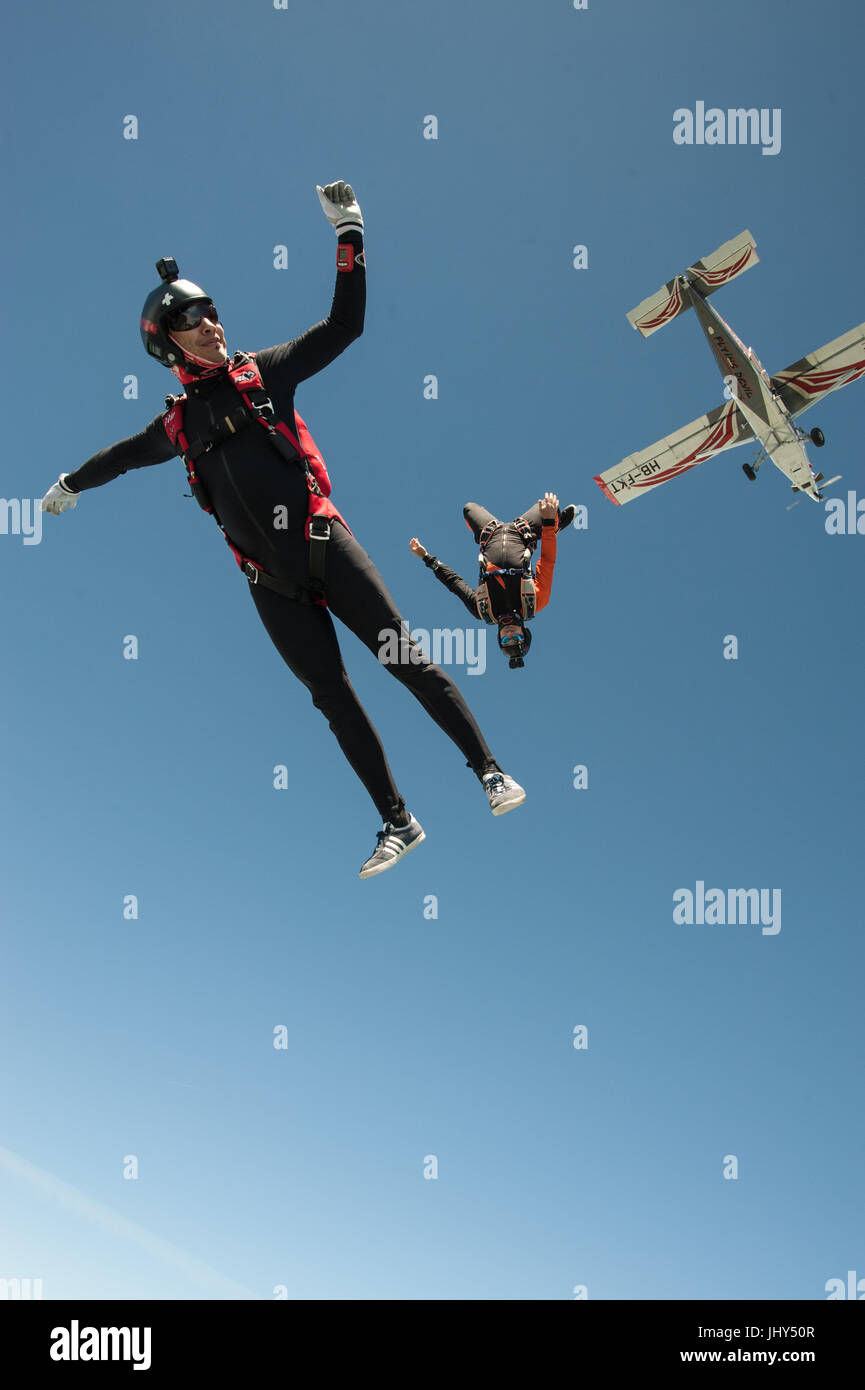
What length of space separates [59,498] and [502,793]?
430cm

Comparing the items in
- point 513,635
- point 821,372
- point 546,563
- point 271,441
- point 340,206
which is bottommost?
point 513,635

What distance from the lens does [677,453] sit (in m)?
24.3

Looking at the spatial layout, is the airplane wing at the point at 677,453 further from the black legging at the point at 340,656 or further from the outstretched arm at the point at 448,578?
the black legging at the point at 340,656

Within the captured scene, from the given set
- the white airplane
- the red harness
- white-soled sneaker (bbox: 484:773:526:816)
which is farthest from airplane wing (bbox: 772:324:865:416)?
white-soled sneaker (bbox: 484:773:526:816)

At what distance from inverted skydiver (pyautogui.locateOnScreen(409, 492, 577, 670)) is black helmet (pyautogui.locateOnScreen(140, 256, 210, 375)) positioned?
3385 millimetres

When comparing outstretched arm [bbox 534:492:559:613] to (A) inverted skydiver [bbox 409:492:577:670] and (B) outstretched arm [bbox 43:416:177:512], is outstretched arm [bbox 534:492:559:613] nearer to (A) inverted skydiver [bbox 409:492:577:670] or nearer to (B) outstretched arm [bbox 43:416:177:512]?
(A) inverted skydiver [bbox 409:492:577:670]

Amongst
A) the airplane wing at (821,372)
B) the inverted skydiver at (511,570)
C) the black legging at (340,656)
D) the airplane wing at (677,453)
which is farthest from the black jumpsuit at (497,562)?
the airplane wing at (677,453)

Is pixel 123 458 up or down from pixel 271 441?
up

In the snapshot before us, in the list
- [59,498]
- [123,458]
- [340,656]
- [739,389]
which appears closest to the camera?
[340,656]

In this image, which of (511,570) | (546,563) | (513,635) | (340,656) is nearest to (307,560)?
(340,656)

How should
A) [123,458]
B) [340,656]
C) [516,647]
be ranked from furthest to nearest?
[516,647] → [123,458] → [340,656]

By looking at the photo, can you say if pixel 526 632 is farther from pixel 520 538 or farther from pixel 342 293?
pixel 342 293

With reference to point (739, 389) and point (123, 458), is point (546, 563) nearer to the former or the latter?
point (123, 458)

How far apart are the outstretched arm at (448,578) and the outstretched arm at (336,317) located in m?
3.78
